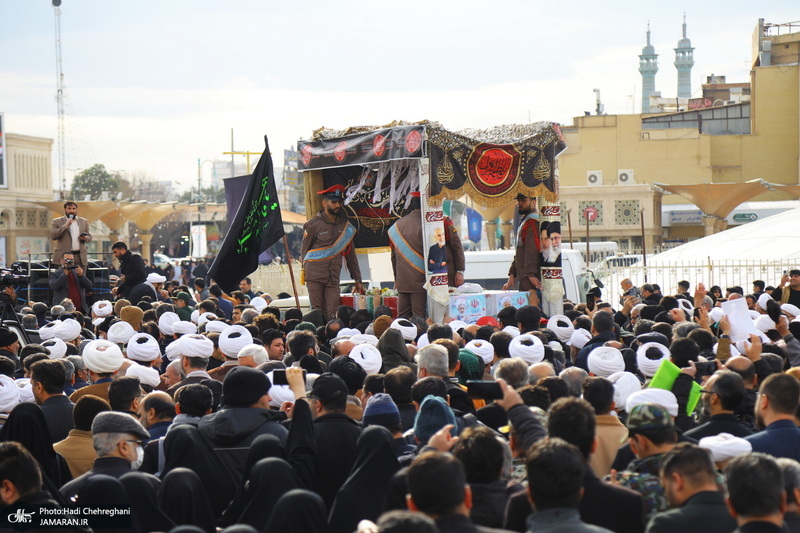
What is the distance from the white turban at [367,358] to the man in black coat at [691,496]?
11.3ft

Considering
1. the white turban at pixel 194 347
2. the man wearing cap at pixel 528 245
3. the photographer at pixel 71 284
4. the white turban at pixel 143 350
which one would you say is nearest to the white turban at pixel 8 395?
the white turban at pixel 194 347

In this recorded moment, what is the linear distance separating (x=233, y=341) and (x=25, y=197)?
37.2 m

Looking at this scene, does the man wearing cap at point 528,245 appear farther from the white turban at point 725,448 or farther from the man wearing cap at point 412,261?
the white turban at point 725,448

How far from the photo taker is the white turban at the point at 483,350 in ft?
25.2

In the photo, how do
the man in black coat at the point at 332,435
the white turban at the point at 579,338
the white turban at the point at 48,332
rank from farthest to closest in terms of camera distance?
the white turban at the point at 48,332, the white turban at the point at 579,338, the man in black coat at the point at 332,435

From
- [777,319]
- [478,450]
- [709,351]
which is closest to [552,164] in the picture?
[777,319]

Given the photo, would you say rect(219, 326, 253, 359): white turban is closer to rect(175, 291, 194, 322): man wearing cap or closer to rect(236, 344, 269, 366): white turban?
rect(236, 344, 269, 366): white turban

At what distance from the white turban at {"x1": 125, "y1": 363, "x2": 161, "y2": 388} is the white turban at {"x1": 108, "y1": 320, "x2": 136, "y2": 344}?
1.99 metres

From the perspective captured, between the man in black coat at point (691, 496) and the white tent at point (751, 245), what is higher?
the white tent at point (751, 245)

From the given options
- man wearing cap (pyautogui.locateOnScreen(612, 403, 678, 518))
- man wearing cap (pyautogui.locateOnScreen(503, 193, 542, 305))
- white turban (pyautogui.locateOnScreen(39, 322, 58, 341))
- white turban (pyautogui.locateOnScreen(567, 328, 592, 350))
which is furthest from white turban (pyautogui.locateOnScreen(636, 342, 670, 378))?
man wearing cap (pyautogui.locateOnScreen(503, 193, 542, 305))

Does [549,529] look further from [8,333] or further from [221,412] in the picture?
[8,333]

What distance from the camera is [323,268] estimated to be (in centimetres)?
1362

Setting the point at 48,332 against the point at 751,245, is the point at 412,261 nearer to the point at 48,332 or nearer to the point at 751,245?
the point at 48,332

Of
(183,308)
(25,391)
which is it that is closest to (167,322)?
(183,308)
